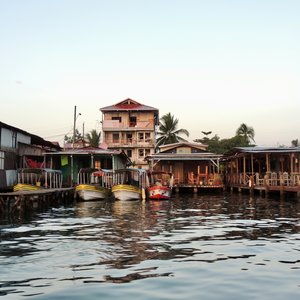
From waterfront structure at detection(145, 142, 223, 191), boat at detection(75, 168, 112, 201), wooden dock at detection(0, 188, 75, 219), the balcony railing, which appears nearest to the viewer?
wooden dock at detection(0, 188, 75, 219)

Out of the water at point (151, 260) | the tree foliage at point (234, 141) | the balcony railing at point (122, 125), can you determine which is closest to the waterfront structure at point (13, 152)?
the water at point (151, 260)

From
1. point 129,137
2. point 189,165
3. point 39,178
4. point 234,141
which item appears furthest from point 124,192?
point 234,141

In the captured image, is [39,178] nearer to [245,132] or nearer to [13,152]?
[13,152]

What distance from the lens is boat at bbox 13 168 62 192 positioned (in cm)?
3217

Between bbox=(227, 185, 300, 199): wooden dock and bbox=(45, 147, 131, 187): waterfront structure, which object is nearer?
bbox=(227, 185, 300, 199): wooden dock

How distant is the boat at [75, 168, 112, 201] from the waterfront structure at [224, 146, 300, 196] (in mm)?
12750

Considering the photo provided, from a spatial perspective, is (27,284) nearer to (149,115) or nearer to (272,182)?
(272,182)

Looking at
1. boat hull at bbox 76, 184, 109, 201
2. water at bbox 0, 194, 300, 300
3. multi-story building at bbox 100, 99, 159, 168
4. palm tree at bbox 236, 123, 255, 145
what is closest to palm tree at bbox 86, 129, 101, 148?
multi-story building at bbox 100, 99, 159, 168

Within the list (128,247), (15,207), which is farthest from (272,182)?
(128,247)

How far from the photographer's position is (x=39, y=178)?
35.2 m

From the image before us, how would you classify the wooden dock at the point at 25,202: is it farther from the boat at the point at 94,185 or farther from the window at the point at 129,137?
the window at the point at 129,137

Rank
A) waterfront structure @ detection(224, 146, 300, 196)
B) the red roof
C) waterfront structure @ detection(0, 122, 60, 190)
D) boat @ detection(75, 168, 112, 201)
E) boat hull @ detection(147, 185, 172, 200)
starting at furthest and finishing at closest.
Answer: the red roof
waterfront structure @ detection(224, 146, 300, 196)
boat hull @ detection(147, 185, 172, 200)
boat @ detection(75, 168, 112, 201)
waterfront structure @ detection(0, 122, 60, 190)

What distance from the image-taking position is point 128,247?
39.8ft

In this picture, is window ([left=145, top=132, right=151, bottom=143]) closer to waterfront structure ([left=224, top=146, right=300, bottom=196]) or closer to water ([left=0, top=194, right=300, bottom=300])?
waterfront structure ([left=224, top=146, right=300, bottom=196])
